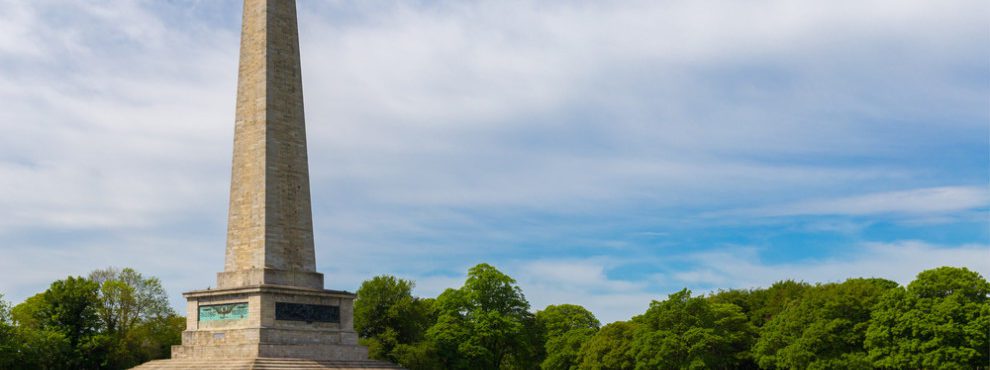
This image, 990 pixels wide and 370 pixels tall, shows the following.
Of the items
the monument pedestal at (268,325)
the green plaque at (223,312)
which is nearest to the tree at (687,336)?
the monument pedestal at (268,325)

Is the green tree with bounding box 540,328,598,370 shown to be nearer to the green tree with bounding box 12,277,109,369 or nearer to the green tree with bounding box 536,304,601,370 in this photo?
the green tree with bounding box 536,304,601,370

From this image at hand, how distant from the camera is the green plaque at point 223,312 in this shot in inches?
1679

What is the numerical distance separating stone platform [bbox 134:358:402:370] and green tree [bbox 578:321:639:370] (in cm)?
3026

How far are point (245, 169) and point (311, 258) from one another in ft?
15.6

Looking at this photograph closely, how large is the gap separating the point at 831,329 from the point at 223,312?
33503mm

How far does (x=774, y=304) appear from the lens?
74.6 metres

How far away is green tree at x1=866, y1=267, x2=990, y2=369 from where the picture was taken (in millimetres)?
51156

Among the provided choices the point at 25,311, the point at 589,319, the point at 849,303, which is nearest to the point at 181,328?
the point at 25,311

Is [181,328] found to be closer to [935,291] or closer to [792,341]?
[792,341]

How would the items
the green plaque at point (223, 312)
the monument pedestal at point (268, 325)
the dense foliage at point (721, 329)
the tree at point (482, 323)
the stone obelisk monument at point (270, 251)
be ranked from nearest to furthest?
the monument pedestal at point (268, 325) < the stone obelisk monument at point (270, 251) < the green plaque at point (223, 312) < the dense foliage at point (721, 329) < the tree at point (482, 323)

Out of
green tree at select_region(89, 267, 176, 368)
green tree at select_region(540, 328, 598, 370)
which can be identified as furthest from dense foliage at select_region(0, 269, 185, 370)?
green tree at select_region(540, 328, 598, 370)

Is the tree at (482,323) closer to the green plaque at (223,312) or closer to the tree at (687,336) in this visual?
the tree at (687,336)

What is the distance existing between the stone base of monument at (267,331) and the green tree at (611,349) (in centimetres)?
3015

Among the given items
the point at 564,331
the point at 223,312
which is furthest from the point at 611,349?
the point at 223,312
